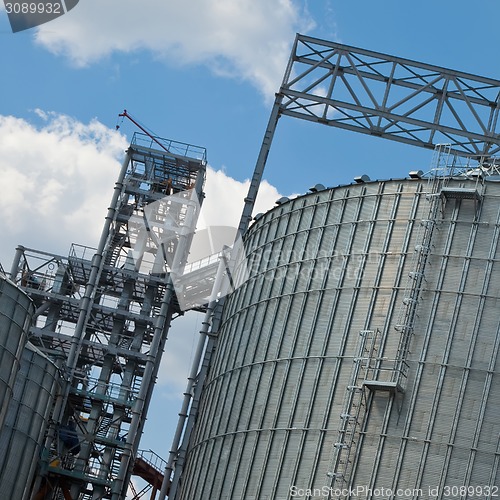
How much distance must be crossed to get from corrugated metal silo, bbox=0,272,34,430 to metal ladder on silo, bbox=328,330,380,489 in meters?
16.6

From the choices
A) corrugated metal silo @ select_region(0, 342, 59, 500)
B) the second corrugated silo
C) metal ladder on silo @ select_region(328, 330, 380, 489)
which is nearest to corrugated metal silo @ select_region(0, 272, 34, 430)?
corrugated metal silo @ select_region(0, 342, 59, 500)

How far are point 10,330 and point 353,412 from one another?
1728 cm

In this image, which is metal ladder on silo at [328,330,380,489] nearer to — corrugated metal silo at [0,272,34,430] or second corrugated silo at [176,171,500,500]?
second corrugated silo at [176,171,500,500]

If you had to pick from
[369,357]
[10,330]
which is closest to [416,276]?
[369,357]

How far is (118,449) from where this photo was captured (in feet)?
242

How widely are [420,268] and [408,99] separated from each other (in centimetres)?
1570

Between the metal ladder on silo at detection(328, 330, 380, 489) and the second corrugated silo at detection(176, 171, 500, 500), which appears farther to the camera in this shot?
the metal ladder on silo at detection(328, 330, 380, 489)

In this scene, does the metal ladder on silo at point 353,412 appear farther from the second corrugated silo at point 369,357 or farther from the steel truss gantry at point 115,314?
the steel truss gantry at point 115,314

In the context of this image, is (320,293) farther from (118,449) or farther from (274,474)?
(118,449)

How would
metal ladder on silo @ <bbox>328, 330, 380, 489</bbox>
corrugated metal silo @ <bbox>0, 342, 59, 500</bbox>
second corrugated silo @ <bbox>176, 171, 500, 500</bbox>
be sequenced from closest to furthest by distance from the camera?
1. second corrugated silo @ <bbox>176, 171, 500, 500</bbox>
2. metal ladder on silo @ <bbox>328, 330, 380, 489</bbox>
3. corrugated metal silo @ <bbox>0, 342, 59, 500</bbox>

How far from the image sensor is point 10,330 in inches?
2311

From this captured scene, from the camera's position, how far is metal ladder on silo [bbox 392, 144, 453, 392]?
171 feet

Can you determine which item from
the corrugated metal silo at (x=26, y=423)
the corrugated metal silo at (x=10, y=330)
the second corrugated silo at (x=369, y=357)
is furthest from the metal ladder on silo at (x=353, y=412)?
the corrugated metal silo at (x=26, y=423)

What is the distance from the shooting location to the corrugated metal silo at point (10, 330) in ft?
191
